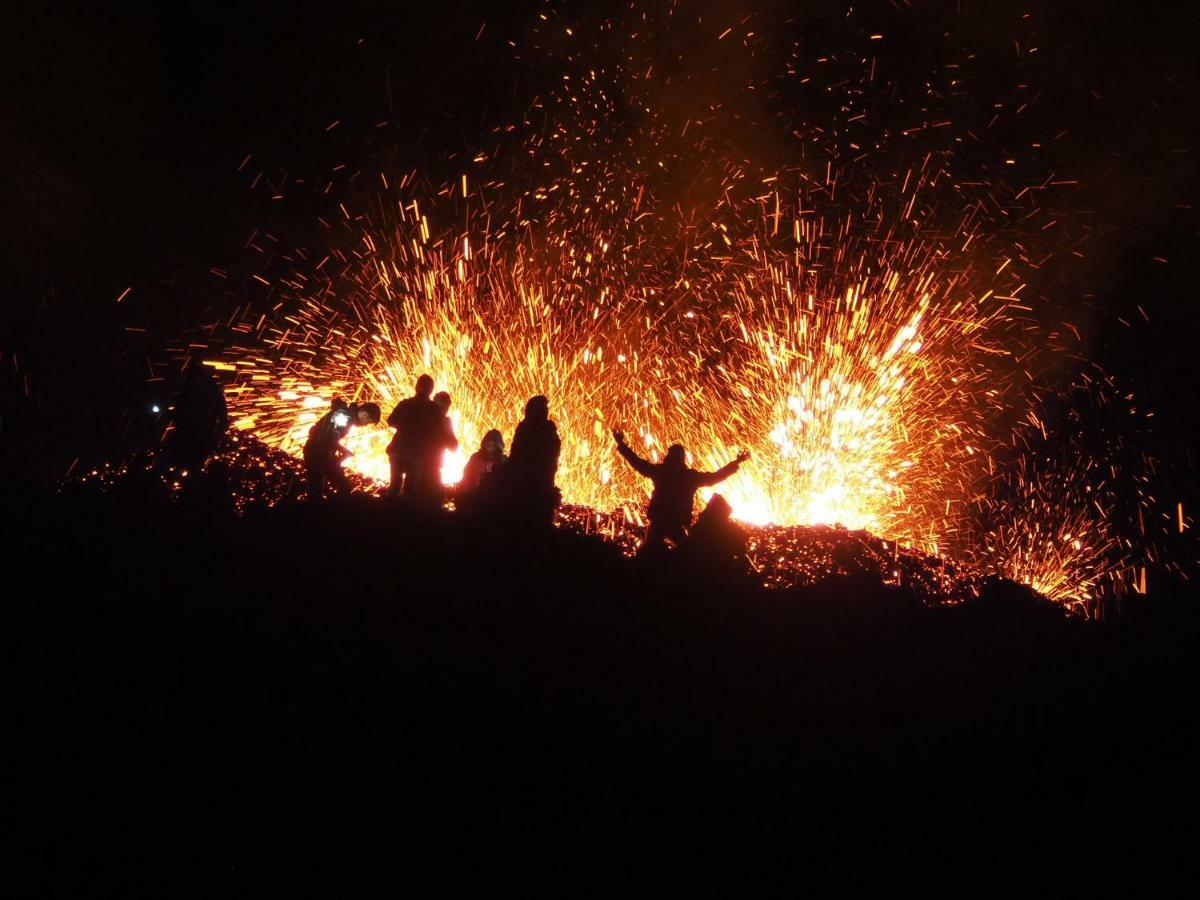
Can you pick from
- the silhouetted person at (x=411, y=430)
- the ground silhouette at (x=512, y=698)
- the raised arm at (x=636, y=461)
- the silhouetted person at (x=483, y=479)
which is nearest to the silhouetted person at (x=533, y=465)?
the silhouetted person at (x=483, y=479)

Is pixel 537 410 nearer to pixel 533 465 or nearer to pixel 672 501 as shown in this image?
pixel 533 465

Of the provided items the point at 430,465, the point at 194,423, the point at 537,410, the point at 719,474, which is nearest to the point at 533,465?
the point at 537,410

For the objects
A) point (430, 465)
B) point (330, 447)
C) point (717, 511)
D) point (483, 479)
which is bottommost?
point (717, 511)

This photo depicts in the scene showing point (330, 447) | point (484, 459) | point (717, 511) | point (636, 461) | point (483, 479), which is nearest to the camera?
point (717, 511)

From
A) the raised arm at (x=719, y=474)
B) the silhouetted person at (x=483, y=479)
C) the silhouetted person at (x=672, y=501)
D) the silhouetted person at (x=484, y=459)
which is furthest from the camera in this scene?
the silhouetted person at (x=484, y=459)

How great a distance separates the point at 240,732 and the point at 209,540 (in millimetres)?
3834

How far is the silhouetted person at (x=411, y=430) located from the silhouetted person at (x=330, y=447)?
32.9 inches

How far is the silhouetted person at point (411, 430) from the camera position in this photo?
36.5 feet

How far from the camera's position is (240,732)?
5953 millimetres

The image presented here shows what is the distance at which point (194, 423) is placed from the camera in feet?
37.0

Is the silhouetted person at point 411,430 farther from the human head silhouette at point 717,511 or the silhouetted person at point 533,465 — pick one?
the human head silhouette at point 717,511

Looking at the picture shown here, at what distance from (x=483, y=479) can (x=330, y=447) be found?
8.37 ft

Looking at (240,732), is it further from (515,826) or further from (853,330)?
(853,330)

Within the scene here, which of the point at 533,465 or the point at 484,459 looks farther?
the point at 484,459
